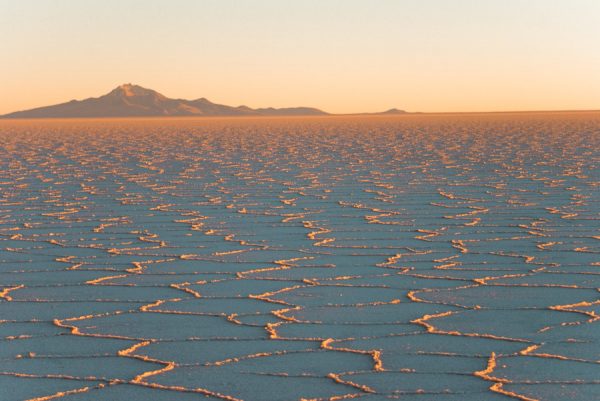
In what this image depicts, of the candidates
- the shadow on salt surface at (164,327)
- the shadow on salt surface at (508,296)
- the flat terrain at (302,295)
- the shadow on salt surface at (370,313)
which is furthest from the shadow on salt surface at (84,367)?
the shadow on salt surface at (508,296)

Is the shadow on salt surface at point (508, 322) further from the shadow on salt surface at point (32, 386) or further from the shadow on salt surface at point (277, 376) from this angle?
the shadow on salt surface at point (32, 386)

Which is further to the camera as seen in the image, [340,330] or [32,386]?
[340,330]

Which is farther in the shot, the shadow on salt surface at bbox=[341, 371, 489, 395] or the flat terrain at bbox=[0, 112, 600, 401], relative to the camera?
the flat terrain at bbox=[0, 112, 600, 401]

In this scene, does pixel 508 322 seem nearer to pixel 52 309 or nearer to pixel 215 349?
pixel 215 349

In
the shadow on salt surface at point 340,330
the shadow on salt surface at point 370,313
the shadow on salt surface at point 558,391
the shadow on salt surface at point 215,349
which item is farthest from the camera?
the shadow on salt surface at point 370,313

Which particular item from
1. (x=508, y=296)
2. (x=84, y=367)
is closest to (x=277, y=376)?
(x=84, y=367)

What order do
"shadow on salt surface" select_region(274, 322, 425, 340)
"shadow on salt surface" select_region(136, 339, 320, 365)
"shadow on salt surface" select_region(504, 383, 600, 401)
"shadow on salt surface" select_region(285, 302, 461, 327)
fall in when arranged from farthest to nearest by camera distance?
1. "shadow on salt surface" select_region(285, 302, 461, 327)
2. "shadow on salt surface" select_region(274, 322, 425, 340)
3. "shadow on salt surface" select_region(136, 339, 320, 365)
4. "shadow on salt surface" select_region(504, 383, 600, 401)

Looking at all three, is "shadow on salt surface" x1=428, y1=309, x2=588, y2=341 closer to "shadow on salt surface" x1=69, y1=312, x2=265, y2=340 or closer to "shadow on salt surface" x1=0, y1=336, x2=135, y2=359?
"shadow on salt surface" x1=69, y1=312, x2=265, y2=340

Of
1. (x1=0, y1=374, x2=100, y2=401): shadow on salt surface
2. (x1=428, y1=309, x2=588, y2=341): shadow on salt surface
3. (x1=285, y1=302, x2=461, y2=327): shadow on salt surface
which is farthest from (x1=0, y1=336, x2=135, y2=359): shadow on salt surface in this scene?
(x1=428, y1=309, x2=588, y2=341): shadow on salt surface

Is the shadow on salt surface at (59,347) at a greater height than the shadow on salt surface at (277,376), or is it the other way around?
the shadow on salt surface at (277,376)
